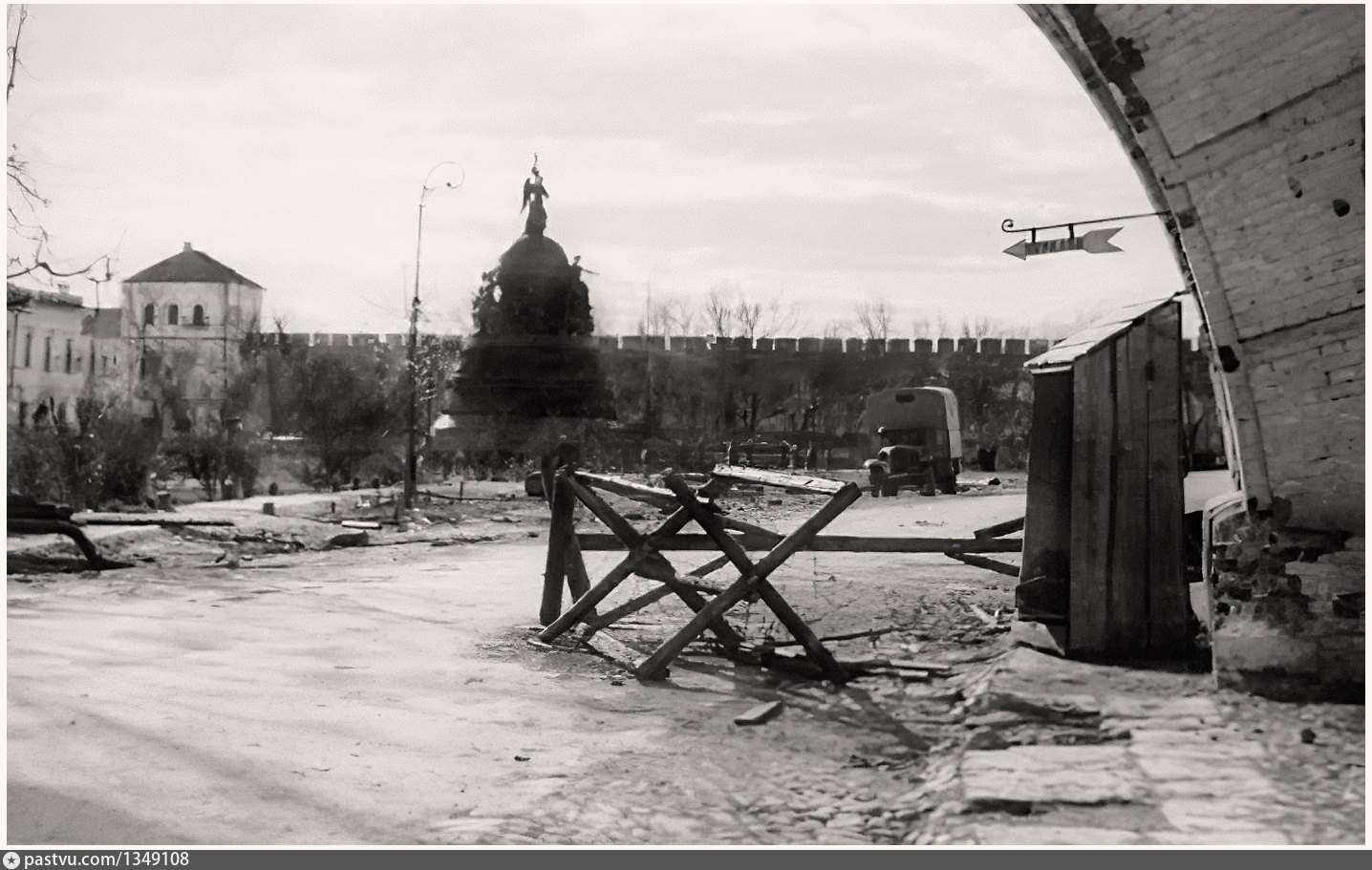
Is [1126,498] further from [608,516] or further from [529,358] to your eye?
[529,358]

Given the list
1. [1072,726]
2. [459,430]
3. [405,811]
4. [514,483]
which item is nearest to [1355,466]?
[1072,726]

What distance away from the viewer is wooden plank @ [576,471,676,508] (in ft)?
27.3

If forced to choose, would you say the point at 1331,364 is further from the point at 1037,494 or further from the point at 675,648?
the point at 675,648

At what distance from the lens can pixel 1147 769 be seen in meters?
4.69

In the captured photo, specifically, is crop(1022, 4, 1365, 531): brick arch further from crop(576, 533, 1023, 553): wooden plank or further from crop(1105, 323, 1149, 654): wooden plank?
crop(576, 533, 1023, 553): wooden plank

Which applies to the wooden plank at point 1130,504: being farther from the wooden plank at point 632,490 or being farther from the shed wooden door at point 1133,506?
the wooden plank at point 632,490

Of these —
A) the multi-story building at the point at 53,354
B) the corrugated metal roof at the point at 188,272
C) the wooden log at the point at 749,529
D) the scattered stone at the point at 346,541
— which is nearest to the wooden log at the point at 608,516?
the wooden log at the point at 749,529

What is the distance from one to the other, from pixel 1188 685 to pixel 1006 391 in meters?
28.7

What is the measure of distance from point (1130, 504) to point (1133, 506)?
2 centimetres

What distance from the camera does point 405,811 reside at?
4.78 meters

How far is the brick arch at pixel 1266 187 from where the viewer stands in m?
5.12

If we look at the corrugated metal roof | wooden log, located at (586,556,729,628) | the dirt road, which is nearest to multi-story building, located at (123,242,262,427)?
the corrugated metal roof

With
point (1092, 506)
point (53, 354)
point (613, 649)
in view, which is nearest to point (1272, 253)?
point (1092, 506)

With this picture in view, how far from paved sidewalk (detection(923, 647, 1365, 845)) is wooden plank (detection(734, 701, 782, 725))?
3.58 ft
